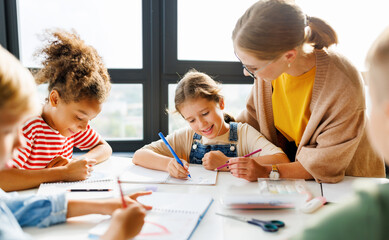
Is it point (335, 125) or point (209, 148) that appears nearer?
point (335, 125)

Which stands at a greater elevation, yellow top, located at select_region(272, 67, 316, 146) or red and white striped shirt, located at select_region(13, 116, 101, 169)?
yellow top, located at select_region(272, 67, 316, 146)

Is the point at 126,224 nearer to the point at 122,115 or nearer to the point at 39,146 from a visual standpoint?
the point at 39,146

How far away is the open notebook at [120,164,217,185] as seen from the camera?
3.84 feet

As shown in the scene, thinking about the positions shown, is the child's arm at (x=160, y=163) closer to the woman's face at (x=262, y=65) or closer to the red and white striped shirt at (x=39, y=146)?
the red and white striped shirt at (x=39, y=146)

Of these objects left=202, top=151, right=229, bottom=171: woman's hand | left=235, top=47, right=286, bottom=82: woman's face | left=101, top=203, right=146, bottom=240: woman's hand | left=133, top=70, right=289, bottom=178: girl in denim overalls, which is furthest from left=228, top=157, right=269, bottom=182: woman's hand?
left=101, top=203, right=146, bottom=240: woman's hand

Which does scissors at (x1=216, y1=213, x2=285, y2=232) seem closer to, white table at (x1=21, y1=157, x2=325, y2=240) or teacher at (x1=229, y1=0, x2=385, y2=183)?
white table at (x1=21, y1=157, x2=325, y2=240)

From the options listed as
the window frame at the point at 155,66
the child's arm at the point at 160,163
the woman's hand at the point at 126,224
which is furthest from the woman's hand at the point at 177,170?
the window frame at the point at 155,66

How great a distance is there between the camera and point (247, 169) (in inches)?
46.3

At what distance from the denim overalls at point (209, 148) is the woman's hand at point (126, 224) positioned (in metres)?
0.79

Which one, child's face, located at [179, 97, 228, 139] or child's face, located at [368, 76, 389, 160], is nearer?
child's face, located at [368, 76, 389, 160]

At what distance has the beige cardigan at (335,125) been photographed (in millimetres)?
1128

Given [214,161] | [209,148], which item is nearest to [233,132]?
[209,148]

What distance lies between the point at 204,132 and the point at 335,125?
570mm

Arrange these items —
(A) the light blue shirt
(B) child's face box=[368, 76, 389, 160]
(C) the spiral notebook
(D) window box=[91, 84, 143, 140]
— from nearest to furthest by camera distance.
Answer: (B) child's face box=[368, 76, 389, 160], (A) the light blue shirt, (C) the spiral notebook, (D) window box=[91, 84, 143, 140]
